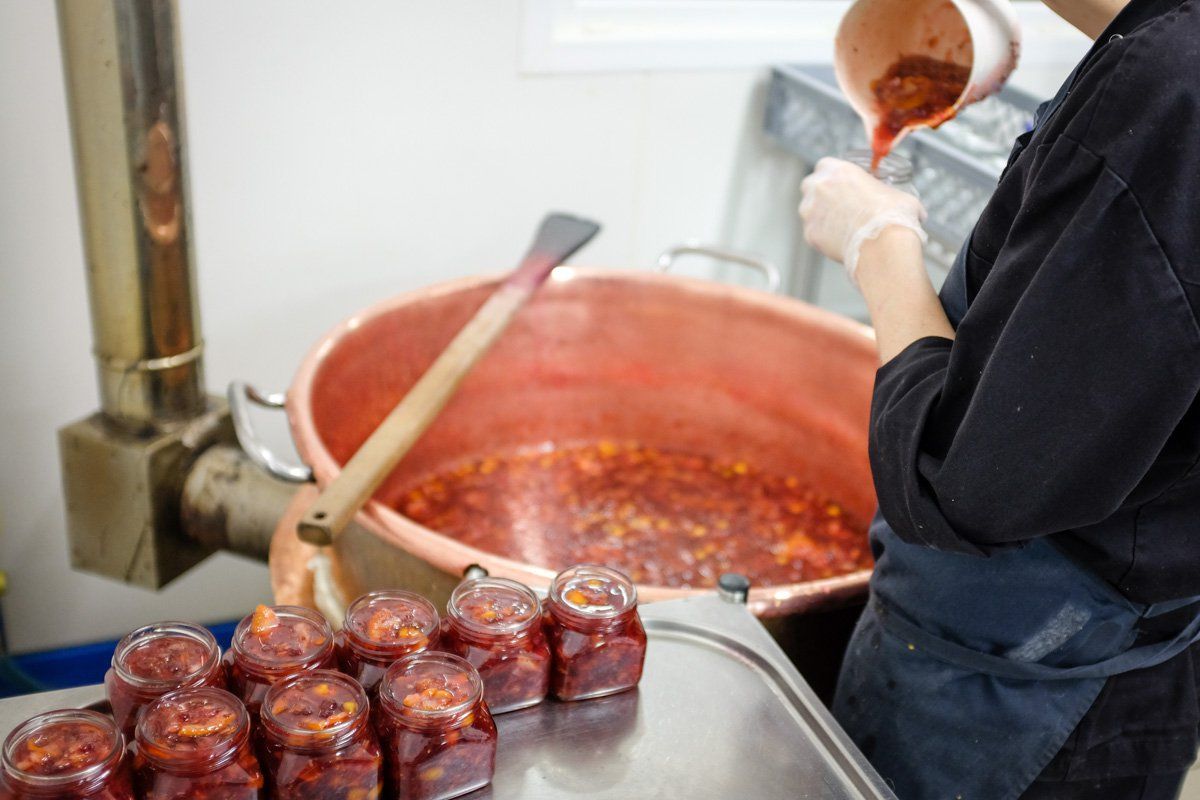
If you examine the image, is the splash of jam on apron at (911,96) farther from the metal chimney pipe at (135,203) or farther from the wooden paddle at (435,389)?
the metal chimney pipe at (135,203)

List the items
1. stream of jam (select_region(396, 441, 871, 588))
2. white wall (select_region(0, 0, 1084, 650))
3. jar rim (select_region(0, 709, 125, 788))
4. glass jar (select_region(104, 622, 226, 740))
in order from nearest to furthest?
jar rim (select_region(0, 709, 125, 788)), glass jar (select_region(104, 622, 226, 740)), stream of jam (select_region(396, 441, 871, 588)), white wall (select_region(0, 0, 1084, 650))

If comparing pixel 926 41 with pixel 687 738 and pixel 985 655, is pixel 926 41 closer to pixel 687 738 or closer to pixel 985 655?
pixel 985 655

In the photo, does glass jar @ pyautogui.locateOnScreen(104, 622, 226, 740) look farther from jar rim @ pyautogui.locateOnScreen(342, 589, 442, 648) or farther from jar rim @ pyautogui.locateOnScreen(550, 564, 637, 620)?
jar rim @ pyautogui.locateOnScreen(550, 564, 637, 620)

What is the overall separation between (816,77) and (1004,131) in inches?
15.2

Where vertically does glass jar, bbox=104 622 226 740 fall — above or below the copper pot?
above

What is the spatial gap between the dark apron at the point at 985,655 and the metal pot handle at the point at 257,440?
2.22ft

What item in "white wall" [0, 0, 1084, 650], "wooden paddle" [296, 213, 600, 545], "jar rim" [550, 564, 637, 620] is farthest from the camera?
"white wall" [0, 0, 1084, 650]

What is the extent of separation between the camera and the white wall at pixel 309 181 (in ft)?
5.79

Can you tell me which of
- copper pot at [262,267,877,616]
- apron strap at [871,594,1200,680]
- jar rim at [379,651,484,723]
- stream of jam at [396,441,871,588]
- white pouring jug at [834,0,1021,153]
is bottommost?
stream of jam at [396,441,871,588]

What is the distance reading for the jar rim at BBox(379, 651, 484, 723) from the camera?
0.72m

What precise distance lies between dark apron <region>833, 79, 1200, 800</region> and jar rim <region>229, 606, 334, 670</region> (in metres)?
0.49

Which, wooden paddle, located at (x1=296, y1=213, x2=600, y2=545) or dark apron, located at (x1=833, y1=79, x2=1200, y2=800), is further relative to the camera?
wooden paddle, located at (x1=296, y1=213, x2=600, y2=545)

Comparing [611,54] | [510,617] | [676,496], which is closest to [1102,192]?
[510,617]

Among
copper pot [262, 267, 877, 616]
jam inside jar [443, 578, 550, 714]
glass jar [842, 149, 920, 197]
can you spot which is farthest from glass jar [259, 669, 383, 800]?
copper pot [262, 267, 877, 616]
